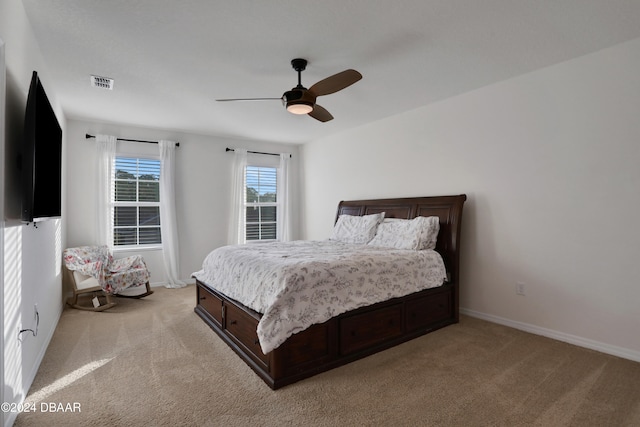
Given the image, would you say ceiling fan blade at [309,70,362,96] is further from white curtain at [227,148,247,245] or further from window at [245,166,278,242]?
window at [245,166,278,242]

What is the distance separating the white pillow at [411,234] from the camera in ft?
11.5

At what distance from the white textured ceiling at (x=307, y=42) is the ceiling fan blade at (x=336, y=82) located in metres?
0.28

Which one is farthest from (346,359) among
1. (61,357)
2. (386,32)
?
(386,32)

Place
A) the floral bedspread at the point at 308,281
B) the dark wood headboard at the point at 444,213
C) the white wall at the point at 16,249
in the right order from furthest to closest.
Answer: the dark wood headboard at the point at 444,213
the floral bedspread at the point at 308,281
the white wall at the point at 16,249

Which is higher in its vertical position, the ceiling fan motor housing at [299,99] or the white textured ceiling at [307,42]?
the white textured ceiling at [307,42]

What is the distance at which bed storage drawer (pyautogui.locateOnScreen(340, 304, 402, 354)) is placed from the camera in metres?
2.56

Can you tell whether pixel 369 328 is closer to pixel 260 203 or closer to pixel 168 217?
pixel 168 217

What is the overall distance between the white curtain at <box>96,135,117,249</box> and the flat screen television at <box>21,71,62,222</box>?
209 cm

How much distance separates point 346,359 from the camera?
252 centimetres

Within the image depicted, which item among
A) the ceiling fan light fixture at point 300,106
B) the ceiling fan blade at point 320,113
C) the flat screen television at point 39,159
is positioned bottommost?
the flat screen television at point 39,159

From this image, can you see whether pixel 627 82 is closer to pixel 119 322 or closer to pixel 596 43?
pixel 596 43

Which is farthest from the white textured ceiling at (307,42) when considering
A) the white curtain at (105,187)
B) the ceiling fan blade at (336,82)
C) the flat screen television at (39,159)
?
the white curtain at (105,187)

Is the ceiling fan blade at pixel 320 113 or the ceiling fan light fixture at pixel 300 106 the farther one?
the ceiling fan blade at pixel 320 113

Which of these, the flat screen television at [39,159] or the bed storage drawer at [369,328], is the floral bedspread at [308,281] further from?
the flat screen television at [39,159]
